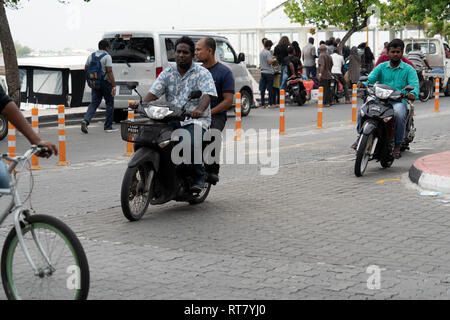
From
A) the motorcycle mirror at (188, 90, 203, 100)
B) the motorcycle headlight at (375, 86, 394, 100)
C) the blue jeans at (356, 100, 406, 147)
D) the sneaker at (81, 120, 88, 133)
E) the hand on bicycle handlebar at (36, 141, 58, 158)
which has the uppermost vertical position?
the motorcycle mirror at (188, 90, 203, 100)

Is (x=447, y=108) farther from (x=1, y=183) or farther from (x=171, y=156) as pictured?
(x=1, y=183)

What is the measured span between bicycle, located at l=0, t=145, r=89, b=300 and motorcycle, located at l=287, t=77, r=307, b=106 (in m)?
19.6

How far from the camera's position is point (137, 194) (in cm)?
773

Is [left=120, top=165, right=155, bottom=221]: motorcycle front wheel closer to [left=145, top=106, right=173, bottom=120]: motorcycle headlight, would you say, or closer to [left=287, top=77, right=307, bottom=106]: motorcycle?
[left=145, top=106, right=173, bottom=120]: motorcycle headlight

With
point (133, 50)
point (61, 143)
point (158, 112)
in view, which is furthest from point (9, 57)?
point (158, 112)

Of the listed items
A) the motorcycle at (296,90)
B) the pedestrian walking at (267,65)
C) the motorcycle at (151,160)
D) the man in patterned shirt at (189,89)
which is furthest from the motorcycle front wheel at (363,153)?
the motorcycle at (296,90)

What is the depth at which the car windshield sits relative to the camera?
A: 18.7 metres

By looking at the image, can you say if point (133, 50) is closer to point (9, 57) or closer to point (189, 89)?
point (9, 57)

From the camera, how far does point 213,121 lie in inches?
340

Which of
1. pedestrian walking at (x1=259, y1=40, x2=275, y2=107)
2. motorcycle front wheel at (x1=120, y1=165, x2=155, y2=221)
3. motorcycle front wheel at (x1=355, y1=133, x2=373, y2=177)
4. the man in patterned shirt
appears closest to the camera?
motorcycle front wheel at (x1=120, y1=165, x2=155, y2=221)

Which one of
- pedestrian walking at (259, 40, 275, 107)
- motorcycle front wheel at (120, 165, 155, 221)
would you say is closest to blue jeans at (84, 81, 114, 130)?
pedestrian walking at (259, 40, 275, 107)

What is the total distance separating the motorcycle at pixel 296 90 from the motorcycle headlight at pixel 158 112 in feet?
53.8

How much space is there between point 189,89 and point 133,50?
10.9 metres
